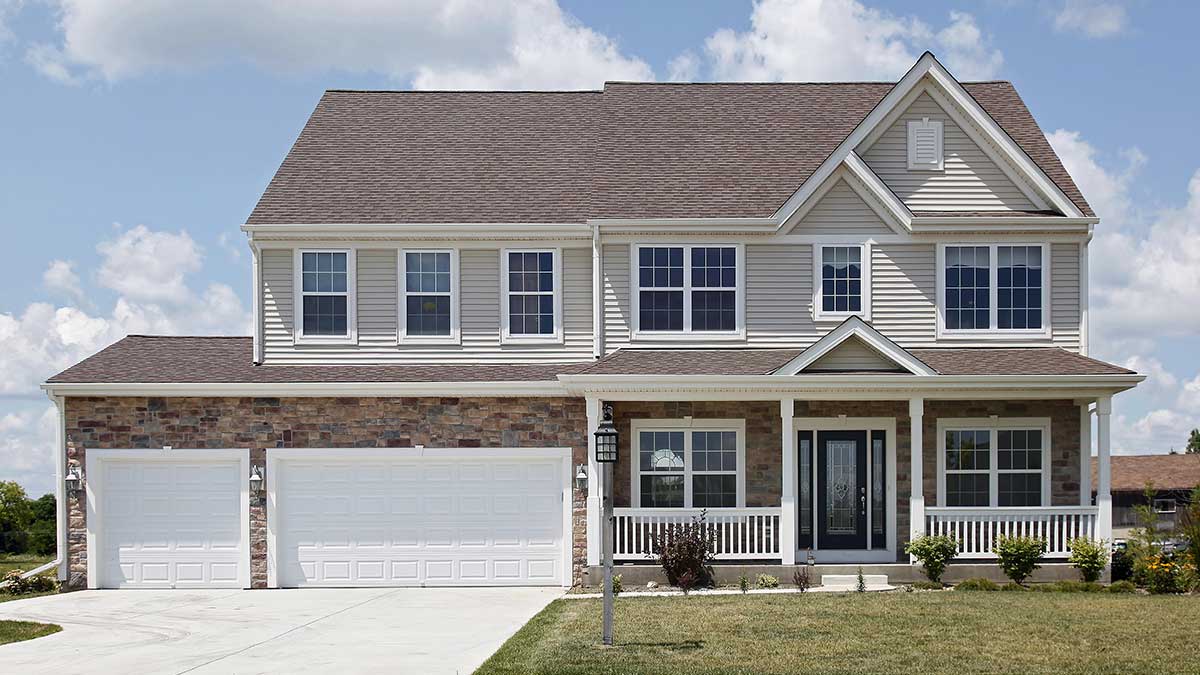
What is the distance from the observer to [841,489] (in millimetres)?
21328

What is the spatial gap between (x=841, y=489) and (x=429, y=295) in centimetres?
789

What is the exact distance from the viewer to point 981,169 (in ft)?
72.5

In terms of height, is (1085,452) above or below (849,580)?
above

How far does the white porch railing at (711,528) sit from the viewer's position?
65.6 feet

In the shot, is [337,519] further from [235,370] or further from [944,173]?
[944,173]

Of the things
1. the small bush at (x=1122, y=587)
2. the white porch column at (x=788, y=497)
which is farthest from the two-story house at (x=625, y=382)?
the small bush at (x=1122, y=587)

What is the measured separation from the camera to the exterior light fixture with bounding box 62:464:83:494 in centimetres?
2078

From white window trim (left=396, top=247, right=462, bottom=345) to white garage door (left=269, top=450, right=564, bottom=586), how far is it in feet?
7.18

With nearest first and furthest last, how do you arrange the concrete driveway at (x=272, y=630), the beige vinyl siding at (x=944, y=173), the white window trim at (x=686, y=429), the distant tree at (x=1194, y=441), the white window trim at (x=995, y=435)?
the concrete driveway at (x=272, y=630), the white window trim at (x=686, y=429), the white window trim at (x=995, y=435), the beige vinyl siding at (x=944, y=173), the distant tree at (x=1194, y=441)

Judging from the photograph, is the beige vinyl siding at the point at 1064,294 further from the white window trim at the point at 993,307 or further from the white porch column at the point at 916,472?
the white porch column at the point at 916,472

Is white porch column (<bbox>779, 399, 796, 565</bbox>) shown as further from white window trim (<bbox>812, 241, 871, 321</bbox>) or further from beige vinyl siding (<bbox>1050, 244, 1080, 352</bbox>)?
beige vinyl siding (<bbox>1050, 244, 1080, 352</bbox>)

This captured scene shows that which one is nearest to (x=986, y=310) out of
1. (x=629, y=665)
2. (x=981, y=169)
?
(x=981, y=169)

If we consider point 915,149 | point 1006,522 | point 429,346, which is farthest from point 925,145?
point 429,346

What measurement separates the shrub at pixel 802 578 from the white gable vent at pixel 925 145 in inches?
294
